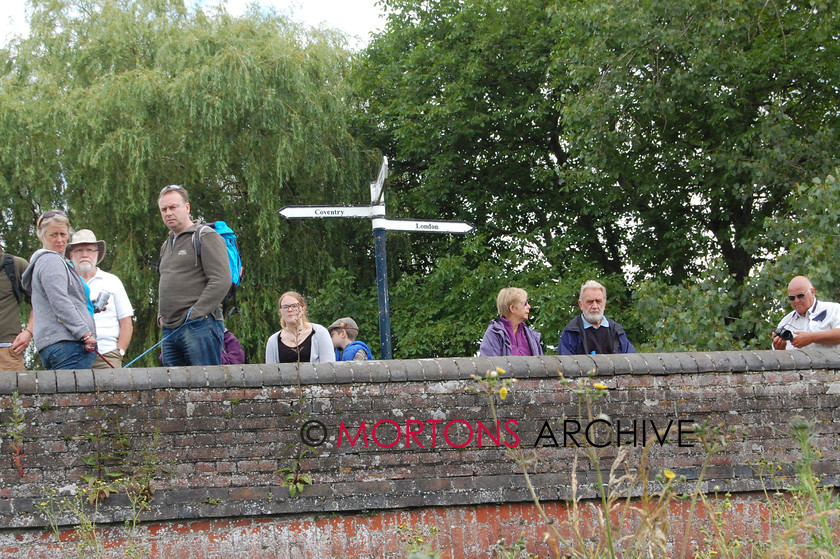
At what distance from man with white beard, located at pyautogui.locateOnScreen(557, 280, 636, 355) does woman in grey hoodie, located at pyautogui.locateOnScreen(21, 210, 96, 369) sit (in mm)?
3363

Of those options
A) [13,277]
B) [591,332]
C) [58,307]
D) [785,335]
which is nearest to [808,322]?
[785,335]

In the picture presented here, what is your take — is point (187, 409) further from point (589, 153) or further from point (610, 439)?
point (589, 153)

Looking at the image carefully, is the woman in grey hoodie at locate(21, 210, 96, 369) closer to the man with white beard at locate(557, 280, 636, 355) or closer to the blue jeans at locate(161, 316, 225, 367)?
the blue jeans at locate(161, 316, 225, 367)

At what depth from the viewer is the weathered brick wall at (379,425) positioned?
5.25 m

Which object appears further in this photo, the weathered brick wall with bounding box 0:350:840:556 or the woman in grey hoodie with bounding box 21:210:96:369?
the woman in grey hoodie with bounding box 21:210:96:369

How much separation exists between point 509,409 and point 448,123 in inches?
442

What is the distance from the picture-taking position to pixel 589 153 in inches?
555

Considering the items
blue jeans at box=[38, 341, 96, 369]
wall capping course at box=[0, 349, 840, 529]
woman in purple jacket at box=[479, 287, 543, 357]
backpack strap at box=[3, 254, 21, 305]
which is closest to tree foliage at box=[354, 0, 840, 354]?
woman in purple jacket at box=[479, 287, 543, 357]

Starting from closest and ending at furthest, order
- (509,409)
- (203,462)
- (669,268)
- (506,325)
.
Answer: (203,462) < (509,409) < (506,325) < (669,268)

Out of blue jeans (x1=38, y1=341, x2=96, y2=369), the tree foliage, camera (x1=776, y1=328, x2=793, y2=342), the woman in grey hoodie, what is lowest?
camera (x1=776, y1=328, x2=793, y2=342)

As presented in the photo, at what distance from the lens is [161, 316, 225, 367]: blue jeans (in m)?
5.80

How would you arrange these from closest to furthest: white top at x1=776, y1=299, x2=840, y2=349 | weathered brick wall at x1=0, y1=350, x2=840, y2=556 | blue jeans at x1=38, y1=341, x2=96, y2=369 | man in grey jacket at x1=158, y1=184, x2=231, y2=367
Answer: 1. weathered brick wall at x1=0, y1=350, x2=840, y2=556
2. blue jeans at x1=38, y1=341, x2=96, y2=369
3. man in grey jacket at x1=158, y1=184, x2=231, y2=367
4. white top at x1=776, y1=299, x2=840, y2=349

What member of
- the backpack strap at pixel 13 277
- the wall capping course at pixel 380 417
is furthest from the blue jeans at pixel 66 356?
the backpack strap at pixel 13 277

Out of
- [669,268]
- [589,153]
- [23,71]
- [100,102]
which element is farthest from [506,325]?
[23,71]
